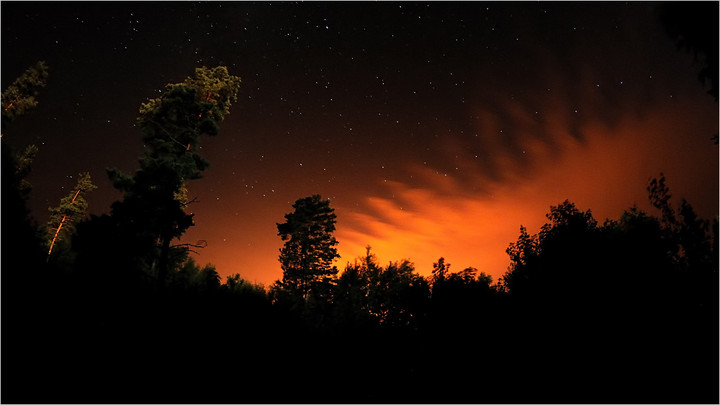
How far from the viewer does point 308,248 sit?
33688mm

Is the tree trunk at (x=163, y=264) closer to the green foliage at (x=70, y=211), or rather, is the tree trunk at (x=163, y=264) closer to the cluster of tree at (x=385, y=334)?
the cluster of tree at (x=385, y=334)

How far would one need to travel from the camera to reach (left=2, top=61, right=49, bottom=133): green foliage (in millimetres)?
22055

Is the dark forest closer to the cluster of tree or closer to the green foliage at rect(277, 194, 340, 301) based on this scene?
the cluster of tree

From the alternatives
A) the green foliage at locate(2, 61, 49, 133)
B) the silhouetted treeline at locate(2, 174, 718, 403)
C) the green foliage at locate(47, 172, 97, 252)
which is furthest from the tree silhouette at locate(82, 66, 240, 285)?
the green foliage at locate(47, 172, 97, 252)

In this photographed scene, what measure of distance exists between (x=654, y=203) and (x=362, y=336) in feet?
36.7

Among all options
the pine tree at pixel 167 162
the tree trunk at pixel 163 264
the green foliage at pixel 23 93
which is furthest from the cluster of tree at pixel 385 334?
the green foliage at pixel 23 93

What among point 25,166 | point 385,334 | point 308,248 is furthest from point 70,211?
point 385,334

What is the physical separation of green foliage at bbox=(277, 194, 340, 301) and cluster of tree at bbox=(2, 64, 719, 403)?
63.6 ft

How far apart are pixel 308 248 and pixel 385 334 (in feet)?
72.0

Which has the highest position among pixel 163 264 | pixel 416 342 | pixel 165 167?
pixel 165 167

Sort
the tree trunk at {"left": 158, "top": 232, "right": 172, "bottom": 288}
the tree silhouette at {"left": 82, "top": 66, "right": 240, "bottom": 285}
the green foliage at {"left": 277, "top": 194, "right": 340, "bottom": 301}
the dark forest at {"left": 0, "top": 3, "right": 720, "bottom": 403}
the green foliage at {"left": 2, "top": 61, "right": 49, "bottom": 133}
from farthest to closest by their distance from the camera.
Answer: the green foliage at {"left": 277, "top": 194, "right": 340, "bottom": 301} < the green foliage at {"left": 2, "top": 61, "right": 49, "bottom": 133} < the tree silhouette at {"left": 82, "top": 66, "right": 240, "bottom": 285} < the tree trunk at {"left": 158, "top": 232, "right": 172, "bottom": 288} < the dark forest at {"left": 0, "top": 3, "right": 720, "bottom": 403}

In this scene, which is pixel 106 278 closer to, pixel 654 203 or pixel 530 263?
pixel 654 203

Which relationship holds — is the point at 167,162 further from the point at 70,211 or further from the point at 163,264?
the point at 70,211

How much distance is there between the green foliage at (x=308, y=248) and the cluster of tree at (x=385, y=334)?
763 inches
